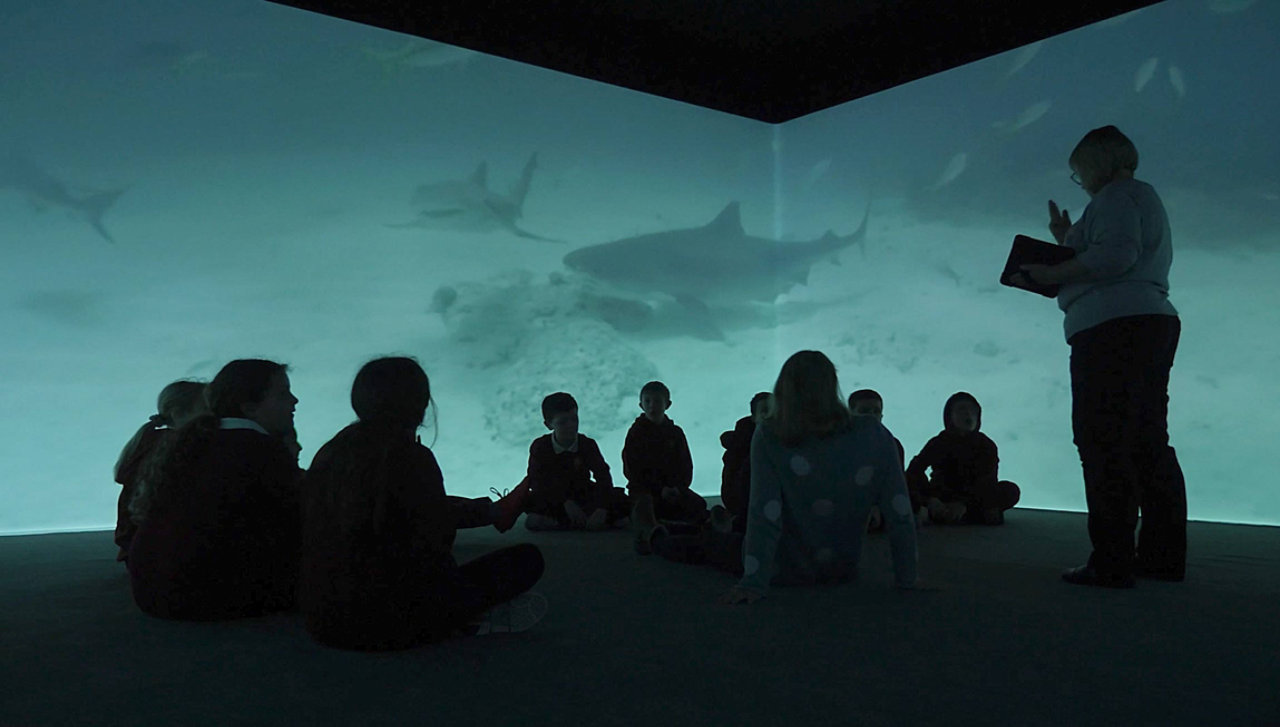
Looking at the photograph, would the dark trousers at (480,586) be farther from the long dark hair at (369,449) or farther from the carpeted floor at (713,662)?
the long dark hair at (369,449)

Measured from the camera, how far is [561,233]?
678 centimetres

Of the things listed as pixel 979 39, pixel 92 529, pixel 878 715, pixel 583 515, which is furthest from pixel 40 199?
pixel 979 39

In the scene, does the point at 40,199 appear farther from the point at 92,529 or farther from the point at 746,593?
the point at 746,593

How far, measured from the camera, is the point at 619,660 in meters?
1.83

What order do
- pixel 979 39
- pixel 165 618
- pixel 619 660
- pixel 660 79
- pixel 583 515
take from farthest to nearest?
pixel 660 79 < pixel 979 39 < pixel 583 515 < pixel 165 618 < pixel 619 660

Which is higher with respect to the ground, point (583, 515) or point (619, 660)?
point (583, 515)

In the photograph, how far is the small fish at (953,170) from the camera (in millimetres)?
6590

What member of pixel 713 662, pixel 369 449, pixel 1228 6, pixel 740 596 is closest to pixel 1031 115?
pixel 1228 6

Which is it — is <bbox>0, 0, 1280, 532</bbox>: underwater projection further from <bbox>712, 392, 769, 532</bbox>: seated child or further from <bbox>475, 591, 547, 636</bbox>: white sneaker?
<bbox>475, 591, 547, 636</bbox>: white sneaker

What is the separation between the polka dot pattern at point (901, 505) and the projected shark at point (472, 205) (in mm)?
4565

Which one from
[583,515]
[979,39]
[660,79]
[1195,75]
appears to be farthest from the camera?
[660,79]

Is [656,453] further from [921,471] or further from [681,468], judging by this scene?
Result: [921,471]

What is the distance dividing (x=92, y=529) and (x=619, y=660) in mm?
4389

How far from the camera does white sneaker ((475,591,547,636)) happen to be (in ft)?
6.77
